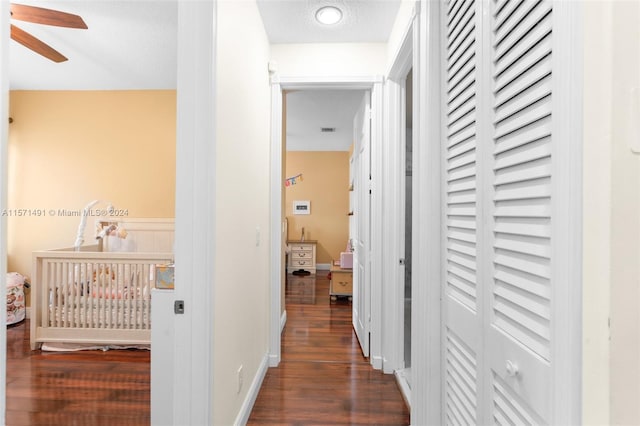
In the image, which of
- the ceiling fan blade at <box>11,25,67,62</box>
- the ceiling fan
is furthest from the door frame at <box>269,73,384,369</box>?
the ceiling fan blade at <box>11,25,67,62</box>

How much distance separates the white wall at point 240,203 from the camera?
1531 mm

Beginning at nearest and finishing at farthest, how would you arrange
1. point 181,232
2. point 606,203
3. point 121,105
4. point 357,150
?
1. point 606,203
2. point 181,232
3. point 357,150
4. point 121,105

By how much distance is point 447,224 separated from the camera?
1.41 m

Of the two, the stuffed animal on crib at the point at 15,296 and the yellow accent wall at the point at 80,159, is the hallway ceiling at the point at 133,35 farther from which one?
the stuffed animal on crib at the point at 15,296

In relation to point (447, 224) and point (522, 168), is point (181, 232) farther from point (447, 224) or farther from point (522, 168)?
point (522, 168)

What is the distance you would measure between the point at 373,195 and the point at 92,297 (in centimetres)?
270

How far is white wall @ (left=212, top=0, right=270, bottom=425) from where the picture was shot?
1531 millimetres

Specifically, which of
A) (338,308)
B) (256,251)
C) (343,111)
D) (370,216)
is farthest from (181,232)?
(343,111)

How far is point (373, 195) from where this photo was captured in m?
2.86

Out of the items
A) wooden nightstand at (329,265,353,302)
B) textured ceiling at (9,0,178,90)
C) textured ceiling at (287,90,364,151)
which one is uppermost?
textured ceiling at (9,0,178,90)

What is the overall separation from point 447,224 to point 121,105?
13.8ft

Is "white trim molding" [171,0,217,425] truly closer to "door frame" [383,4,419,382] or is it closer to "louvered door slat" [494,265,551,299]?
"louvered door slat" [494,265,551,299]

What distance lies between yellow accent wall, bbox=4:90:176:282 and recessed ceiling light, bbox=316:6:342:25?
2498mm

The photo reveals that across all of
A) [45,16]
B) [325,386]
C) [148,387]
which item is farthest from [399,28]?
[148,387]
